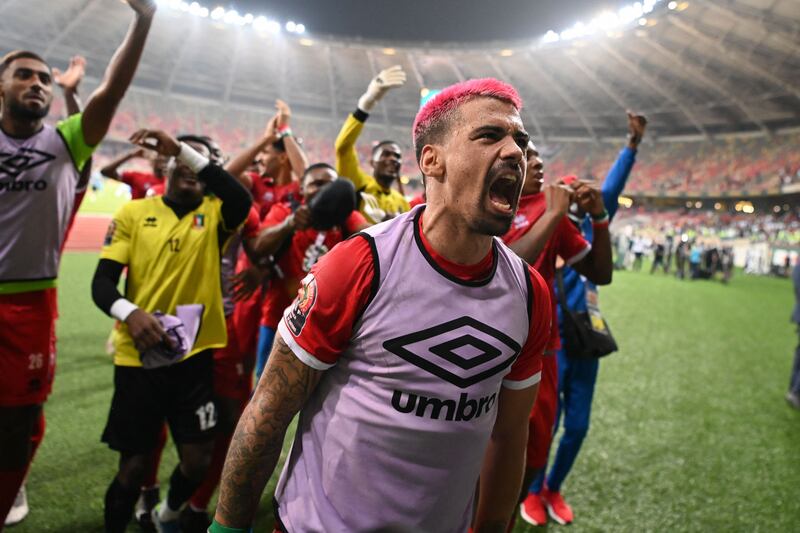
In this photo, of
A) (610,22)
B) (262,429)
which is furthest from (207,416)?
(610,22)

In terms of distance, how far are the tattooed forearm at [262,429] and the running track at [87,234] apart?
17.0m

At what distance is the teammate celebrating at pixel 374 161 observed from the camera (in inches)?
136

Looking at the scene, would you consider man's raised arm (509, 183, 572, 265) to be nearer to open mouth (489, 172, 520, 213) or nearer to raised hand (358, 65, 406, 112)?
open mouth (489, 172, 520, 213)

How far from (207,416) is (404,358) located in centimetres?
171

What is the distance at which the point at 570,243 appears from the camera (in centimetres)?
269

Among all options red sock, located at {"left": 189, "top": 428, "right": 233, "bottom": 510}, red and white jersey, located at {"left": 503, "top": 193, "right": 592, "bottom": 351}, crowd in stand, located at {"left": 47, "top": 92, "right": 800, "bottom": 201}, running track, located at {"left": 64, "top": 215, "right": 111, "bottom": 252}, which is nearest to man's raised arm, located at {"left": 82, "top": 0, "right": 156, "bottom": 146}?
red sock, located at {"left": 189, "top": 428, "right": 233, "bottom": 510}

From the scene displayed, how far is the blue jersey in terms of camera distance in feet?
10.8

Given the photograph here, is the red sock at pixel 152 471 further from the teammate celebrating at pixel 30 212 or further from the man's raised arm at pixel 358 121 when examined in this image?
the man's raised arm at pixel 358 121

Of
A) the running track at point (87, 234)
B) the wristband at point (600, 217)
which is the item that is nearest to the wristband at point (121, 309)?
the wristband at point (600, 217)

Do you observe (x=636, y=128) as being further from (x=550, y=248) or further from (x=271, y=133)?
(x=271, y=133)

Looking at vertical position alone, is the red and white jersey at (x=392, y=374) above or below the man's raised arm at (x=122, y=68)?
below

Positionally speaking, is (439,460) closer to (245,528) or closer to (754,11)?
(245,528)

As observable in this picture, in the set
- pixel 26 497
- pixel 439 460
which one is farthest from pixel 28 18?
pixel 439 460

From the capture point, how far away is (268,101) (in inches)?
1726
